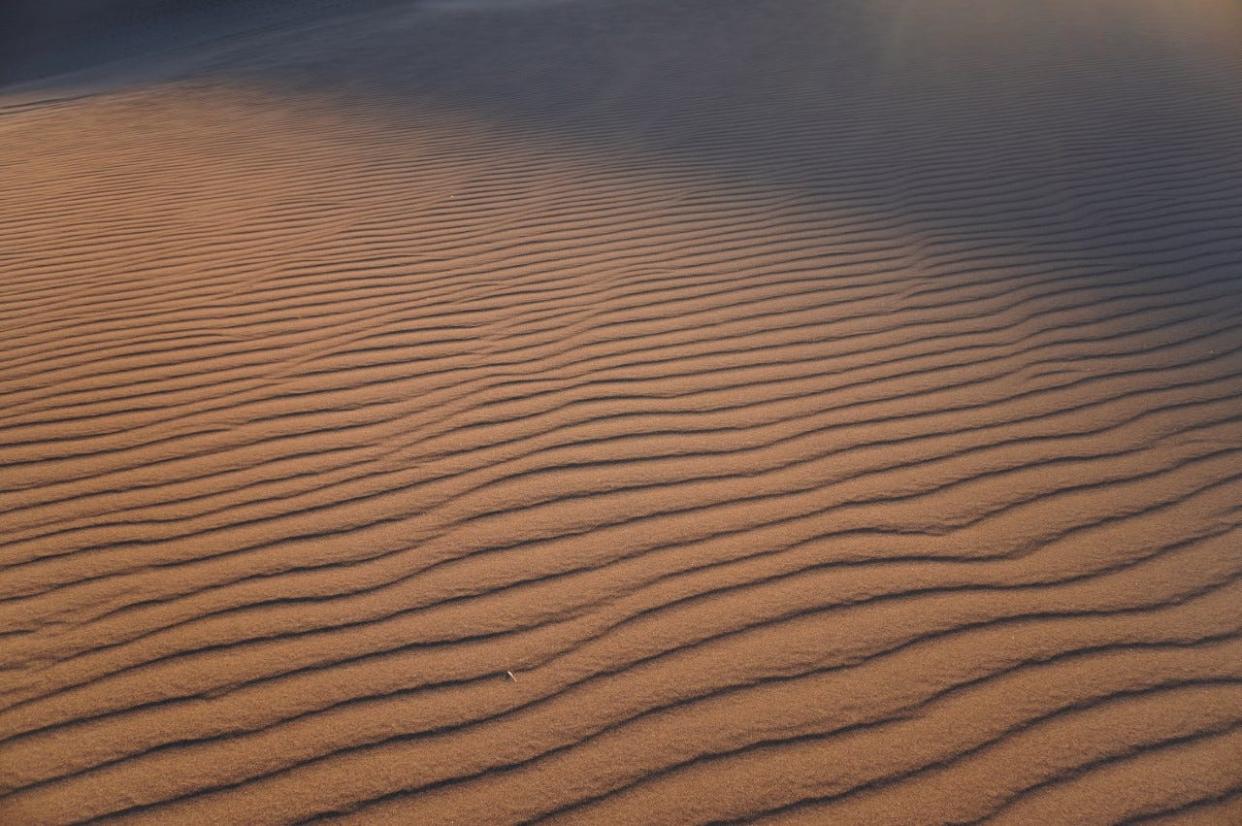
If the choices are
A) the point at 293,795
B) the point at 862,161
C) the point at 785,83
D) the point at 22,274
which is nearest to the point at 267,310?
the point at 22,274

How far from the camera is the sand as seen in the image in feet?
6.72

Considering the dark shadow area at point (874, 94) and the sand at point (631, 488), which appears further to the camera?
the dark shadow area at point (874, 94)

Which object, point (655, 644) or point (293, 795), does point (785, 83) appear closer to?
point (655, 644)

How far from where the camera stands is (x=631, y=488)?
9.48 feet

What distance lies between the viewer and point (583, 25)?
491 inches

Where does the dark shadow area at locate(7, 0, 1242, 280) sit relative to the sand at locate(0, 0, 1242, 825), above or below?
above

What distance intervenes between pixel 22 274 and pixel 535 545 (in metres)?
3.85

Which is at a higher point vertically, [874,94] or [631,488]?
[874,94]

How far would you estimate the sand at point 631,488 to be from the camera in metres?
2.05

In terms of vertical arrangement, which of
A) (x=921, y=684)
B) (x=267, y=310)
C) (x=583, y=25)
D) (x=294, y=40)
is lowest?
(x=921, y=684)

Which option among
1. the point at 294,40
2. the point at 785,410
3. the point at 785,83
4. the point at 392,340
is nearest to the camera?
the point at 785,410

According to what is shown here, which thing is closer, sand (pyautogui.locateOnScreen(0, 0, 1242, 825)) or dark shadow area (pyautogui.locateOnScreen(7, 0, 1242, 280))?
sand (pyautogui.locateOnScreen(0, 0, 1242, 825))

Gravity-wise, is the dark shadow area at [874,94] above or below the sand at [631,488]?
above

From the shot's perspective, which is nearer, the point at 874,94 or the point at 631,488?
the point at 631,488
